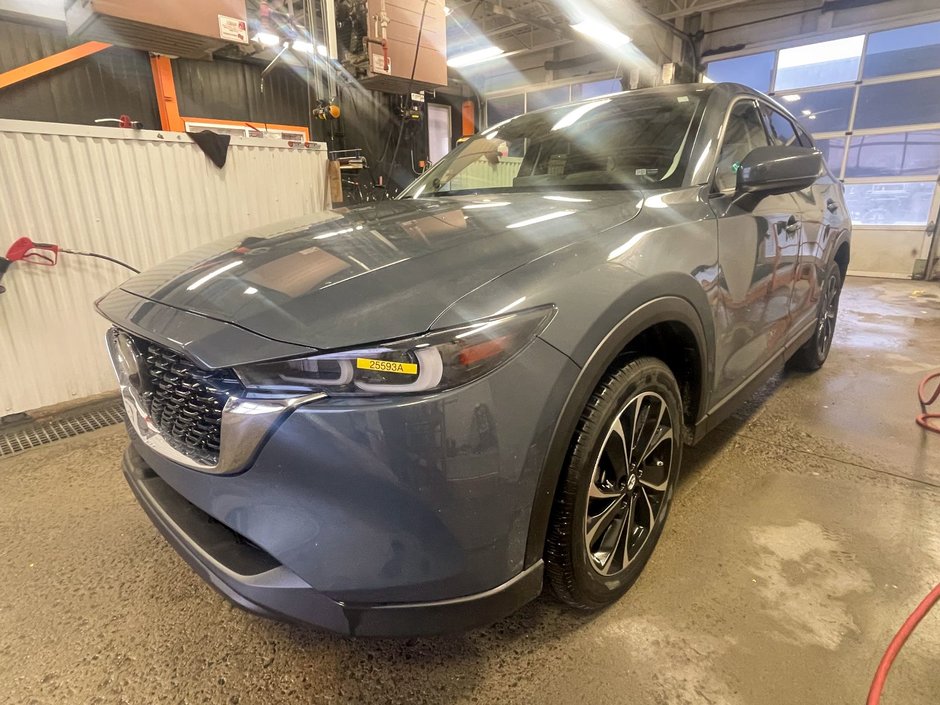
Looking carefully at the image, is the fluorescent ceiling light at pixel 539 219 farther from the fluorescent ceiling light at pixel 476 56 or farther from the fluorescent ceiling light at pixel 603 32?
the fluorescent ceiling light at pixel 476 56

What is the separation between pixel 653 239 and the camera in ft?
4.47

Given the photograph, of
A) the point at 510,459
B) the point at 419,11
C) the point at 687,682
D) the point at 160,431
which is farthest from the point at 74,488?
the point at 419,11

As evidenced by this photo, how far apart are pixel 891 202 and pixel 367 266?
9.52 metres

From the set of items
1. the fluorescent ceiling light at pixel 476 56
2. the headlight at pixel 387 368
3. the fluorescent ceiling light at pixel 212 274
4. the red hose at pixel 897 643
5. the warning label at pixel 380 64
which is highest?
the fluorescent ceiling light at pixel 476 56

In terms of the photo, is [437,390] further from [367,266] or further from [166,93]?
[166,93]

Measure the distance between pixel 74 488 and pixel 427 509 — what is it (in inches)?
77.6

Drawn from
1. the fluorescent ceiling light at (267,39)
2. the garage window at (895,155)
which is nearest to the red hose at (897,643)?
the fluorescent ceiling light at (267,39)

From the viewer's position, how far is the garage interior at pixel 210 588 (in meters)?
1.27

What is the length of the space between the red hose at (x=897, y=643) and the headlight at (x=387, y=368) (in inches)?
45.6

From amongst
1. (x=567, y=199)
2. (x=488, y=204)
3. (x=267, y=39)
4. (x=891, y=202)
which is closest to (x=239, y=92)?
(x=267, y=39)

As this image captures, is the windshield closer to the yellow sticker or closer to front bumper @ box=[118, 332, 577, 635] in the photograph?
front bumper @ box=[118, 332, 577, 635]

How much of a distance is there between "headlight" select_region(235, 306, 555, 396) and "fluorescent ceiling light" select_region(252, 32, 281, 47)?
13.5 feet

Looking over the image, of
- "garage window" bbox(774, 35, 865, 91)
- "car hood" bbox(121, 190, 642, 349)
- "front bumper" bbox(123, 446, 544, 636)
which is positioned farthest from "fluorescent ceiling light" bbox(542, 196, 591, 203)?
"garage window" bbox(774, 35, 865, 91)

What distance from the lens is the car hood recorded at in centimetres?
99
